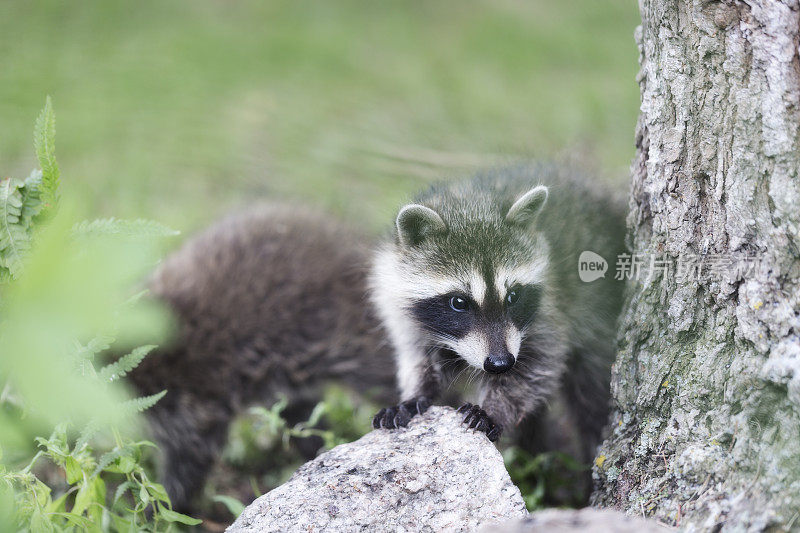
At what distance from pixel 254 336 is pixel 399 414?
2.03m

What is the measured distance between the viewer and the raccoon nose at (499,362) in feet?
10.7

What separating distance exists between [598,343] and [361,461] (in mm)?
1600

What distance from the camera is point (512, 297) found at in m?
3.57

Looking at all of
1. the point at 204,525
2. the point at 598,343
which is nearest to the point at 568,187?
the point at 598,343

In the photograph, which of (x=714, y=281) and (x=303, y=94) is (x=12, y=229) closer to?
(x=714, y=281)

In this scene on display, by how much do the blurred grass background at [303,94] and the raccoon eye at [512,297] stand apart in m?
2.39

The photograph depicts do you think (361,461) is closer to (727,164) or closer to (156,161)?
A: (727,164)

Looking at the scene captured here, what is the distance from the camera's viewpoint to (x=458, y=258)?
3604mm

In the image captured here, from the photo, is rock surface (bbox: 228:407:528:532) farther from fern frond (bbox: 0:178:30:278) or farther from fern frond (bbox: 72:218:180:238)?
fern frond (bbox: 0:178:30:278)

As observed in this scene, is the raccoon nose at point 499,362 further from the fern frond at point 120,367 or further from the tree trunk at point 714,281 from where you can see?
the fern frond at point 120,367

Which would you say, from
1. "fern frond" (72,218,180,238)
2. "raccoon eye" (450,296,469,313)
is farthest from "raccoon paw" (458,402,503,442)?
"fern frond" (72,218,180,238)

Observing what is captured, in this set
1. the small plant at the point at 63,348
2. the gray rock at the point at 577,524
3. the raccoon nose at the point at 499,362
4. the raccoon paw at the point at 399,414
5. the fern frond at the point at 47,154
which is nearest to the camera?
the small plant at the point at 63,348

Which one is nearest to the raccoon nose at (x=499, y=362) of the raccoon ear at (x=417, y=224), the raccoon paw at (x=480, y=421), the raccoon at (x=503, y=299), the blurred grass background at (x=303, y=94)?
the raccoon at (x=503, y=299)

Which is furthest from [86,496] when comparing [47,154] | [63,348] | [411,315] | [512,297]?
[512,297]
